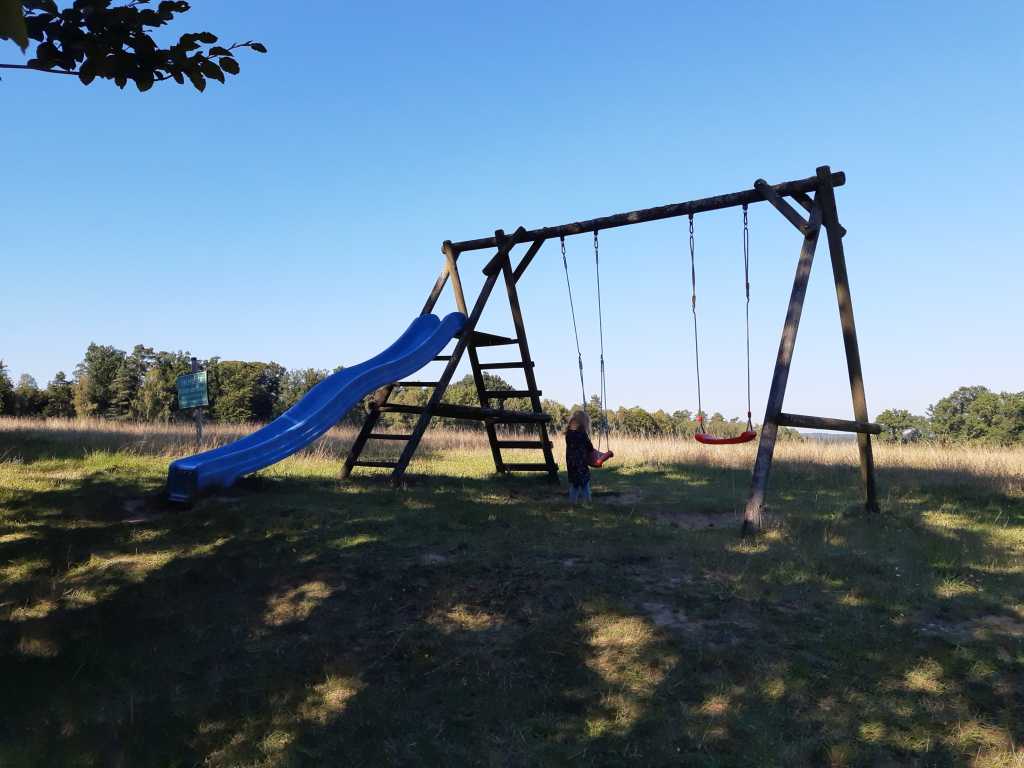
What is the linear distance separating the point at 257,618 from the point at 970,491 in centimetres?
961

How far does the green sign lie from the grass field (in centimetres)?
503

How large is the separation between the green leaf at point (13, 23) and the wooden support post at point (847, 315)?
27.1 feet

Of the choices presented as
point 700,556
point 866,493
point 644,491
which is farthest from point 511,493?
point 866,493

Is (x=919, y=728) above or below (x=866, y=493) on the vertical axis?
below

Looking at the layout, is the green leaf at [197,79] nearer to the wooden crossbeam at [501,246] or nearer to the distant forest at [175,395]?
the wooden crossbeam at [501,246]

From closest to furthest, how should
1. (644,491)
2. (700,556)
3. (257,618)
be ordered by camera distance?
(257,618)
(700,556)
(644,491)

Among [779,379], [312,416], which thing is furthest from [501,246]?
[779,379]

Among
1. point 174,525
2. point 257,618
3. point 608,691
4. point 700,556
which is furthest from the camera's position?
point 174,525

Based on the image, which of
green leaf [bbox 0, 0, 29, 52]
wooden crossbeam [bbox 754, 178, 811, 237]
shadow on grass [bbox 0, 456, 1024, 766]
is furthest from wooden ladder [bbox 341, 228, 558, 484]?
green leaf [bbox 0, 0, 29, 52]

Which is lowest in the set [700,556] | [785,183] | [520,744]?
[520,744]

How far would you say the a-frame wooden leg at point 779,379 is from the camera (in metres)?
7.20

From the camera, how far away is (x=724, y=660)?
4.39 meters

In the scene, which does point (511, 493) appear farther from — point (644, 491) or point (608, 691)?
point (608, 691)

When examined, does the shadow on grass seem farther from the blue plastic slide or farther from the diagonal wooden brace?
the diagonal wooden brace
